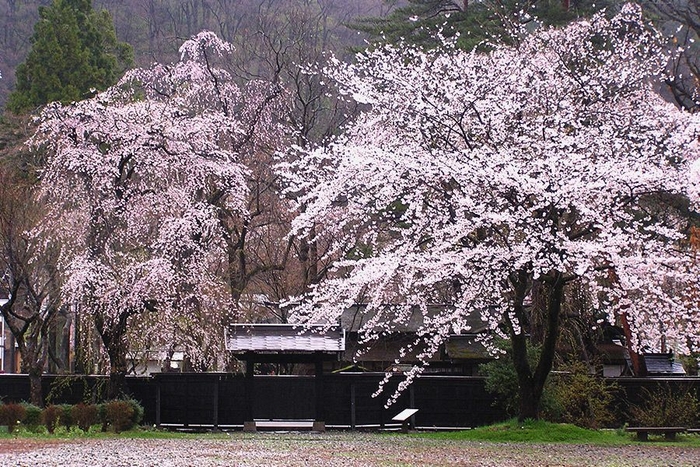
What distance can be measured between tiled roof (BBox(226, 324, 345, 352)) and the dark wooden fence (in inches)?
42.5

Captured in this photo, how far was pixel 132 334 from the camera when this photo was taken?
2159cm

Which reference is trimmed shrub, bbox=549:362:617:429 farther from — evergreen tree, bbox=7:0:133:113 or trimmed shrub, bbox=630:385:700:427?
evergreen tree, bbox=7:0:133:113

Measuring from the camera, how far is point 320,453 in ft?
46.8

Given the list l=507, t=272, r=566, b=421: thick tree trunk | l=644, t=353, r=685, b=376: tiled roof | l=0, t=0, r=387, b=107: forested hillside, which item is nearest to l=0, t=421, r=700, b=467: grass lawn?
l=507, t=272, r=566, b=421: thick tree trunk

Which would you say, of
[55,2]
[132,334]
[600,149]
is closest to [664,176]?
[600,149]

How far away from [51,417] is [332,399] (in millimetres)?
6543

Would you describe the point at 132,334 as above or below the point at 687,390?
above

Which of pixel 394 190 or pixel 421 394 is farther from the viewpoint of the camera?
pixel 421 394

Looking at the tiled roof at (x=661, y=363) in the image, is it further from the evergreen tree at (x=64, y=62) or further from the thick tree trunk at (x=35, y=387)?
the evergreen tree at (x=64, y=62)

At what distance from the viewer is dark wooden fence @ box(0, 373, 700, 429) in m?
20.4

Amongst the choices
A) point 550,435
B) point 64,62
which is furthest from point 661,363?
point 64,62

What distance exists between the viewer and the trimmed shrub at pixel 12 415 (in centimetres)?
1814

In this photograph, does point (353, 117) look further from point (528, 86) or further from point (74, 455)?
point (74, 455)

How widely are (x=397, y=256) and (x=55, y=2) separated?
25.0m
